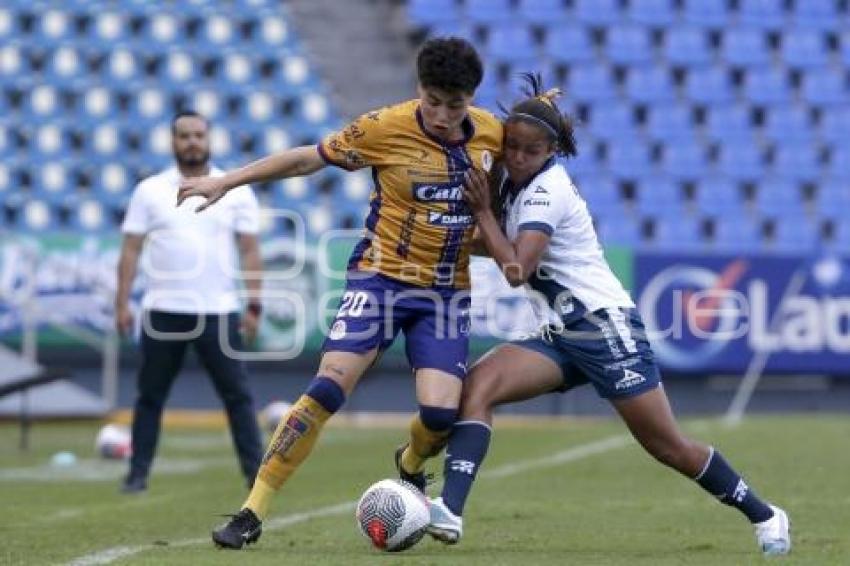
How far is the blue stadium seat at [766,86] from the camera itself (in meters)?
24.3

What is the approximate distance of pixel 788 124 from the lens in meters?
24.2

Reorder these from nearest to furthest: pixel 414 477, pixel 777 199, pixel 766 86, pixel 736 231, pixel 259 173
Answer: pixel 259 173, pixel 414 477, pixel 736 231, pixel 777 199, pixel 766 86

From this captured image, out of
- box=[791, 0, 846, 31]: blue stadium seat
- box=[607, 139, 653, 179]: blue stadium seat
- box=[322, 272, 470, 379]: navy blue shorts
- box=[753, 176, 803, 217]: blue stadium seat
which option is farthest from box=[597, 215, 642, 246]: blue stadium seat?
box=[322, 272, 470, 379]: navy blue shorts

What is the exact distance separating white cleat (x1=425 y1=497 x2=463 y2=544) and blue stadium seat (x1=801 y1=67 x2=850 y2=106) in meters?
18.0

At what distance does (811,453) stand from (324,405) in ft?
26.3

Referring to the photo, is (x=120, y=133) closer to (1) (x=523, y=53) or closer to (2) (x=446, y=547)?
(1) (x=523, y=53)

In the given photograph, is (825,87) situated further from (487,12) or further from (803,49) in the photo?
(487,12)

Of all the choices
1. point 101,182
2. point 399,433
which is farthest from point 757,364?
point 101,182

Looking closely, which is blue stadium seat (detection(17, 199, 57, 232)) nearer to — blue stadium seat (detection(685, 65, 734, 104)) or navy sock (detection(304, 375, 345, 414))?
blue stadium seat (detection(685, 65, 734, 104))

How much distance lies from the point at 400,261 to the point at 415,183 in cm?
32

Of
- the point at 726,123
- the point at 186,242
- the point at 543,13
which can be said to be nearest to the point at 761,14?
the point at 726,123

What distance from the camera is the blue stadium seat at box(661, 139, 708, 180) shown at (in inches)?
933

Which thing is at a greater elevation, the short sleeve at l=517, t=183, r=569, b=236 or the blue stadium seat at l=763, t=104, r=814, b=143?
the short sleeve at l=517, t=183, r=569, b=236

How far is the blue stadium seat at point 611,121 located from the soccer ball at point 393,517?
55.3ft
